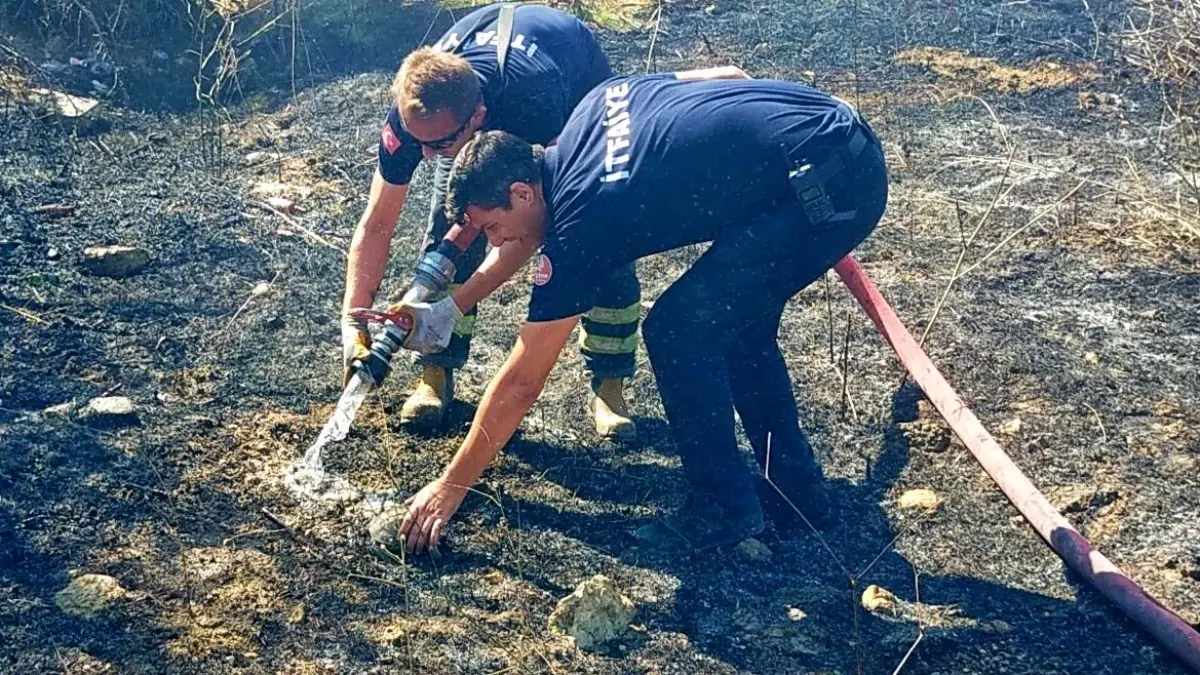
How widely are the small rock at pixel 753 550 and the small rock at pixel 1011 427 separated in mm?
1147

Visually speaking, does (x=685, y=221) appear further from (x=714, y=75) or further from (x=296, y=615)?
(x=296, y=615)

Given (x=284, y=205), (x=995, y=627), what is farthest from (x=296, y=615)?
(x=284, y=205)

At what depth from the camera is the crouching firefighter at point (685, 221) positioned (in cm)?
326

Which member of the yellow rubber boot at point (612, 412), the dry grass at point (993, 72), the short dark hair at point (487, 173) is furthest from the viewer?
the dry grass at point (993, 72)

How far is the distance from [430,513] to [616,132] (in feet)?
3.93

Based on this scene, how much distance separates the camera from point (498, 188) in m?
3.18

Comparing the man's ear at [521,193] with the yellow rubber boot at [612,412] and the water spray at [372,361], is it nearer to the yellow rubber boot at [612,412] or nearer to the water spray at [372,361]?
the water spray at [372,361]

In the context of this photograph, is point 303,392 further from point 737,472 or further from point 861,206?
point 861,206

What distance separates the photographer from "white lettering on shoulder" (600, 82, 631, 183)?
3289mm

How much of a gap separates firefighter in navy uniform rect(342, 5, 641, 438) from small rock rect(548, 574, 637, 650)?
0.82m

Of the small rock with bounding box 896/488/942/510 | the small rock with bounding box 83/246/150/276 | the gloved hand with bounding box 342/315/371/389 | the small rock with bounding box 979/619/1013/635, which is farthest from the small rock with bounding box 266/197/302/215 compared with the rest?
the small rock with bounding box 979/619/1013/635

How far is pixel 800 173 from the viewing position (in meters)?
3.38

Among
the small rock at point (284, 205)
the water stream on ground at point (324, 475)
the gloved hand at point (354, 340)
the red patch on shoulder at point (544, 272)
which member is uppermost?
the red patch on shoulder at point (544, 272)

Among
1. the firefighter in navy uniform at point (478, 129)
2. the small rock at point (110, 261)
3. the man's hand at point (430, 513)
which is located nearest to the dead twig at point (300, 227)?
the small rock at point (110, 261)
